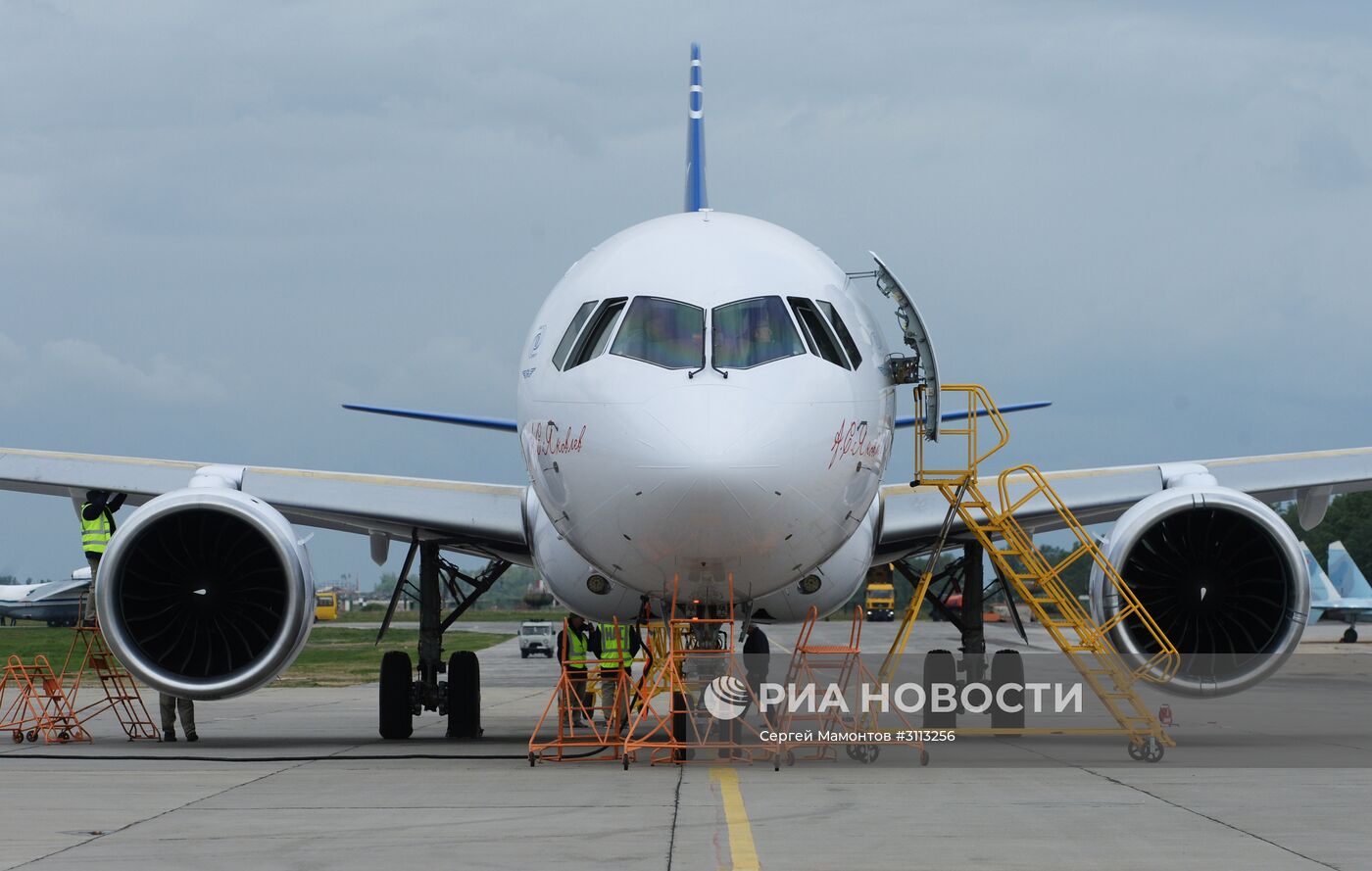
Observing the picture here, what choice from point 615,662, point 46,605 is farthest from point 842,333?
point 46,605

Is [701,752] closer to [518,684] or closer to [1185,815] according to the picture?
[1185,815]

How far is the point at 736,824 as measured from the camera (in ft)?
29.8

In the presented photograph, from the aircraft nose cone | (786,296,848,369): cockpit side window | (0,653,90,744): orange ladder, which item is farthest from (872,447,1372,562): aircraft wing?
(0,653,90,744): orange ladder

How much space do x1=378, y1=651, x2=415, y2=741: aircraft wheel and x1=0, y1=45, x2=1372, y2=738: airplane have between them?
0.10 feet

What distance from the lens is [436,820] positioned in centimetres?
942

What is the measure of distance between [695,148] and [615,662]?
21.6 feet

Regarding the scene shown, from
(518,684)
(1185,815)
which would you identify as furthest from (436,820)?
(518,684)

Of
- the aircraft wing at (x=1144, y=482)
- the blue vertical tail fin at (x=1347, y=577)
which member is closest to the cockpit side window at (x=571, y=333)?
the aircraft wing at (x=1144, y=482)

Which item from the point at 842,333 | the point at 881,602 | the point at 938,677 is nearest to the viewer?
the point at 842,333

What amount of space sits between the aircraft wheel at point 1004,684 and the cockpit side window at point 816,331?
6.08 meters

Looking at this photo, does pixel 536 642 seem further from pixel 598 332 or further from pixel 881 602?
pixel 881 602

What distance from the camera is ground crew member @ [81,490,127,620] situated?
17.0 m

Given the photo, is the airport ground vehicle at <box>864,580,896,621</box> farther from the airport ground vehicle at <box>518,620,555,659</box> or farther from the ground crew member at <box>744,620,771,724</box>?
the ground crew member at <box>744,620,771,724</box>

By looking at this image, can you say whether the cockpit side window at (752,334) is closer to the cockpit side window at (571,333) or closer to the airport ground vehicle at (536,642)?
the cockpit side window at (571,333)
